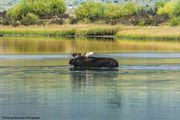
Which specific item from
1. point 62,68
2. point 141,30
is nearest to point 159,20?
point 141,30

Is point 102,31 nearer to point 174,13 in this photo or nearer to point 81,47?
point 174,13

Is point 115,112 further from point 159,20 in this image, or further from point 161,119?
point 159,20

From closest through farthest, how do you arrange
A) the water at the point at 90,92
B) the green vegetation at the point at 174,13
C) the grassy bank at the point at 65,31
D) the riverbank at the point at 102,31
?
1. the water at the point at 90,92
2. the riverbank at the point at 102,31
3. the grassy bank at the point at 65,31
4. the green vegetation at the point at 174,13

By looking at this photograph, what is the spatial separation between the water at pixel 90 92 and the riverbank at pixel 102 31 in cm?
5326

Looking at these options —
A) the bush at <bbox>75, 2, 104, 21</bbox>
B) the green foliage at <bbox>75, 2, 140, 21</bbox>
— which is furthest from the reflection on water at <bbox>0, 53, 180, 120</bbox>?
the green foliage at <bbox>75, 2, 140, 21</bbox>

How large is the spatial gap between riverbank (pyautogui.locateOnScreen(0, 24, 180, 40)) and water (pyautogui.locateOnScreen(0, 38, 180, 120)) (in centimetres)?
5326

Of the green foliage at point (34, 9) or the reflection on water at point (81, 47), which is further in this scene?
the green foliage at point (34, 9)

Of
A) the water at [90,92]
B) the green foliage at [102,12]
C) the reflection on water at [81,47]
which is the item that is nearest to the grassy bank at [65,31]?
the green foliage at [102,12]

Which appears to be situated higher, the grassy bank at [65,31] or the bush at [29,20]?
the bush at [29,20]

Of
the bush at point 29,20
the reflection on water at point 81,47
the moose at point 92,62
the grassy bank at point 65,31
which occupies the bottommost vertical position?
the grassy bank at point 65,31

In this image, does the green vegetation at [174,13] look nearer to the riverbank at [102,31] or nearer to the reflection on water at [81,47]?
the riverbank at [102,31]

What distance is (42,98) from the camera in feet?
94.4

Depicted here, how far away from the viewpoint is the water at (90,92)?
2484 centimetres

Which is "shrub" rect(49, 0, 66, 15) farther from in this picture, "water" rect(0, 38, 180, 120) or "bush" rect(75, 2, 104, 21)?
"water" rect(0, 38, 180, 120)
